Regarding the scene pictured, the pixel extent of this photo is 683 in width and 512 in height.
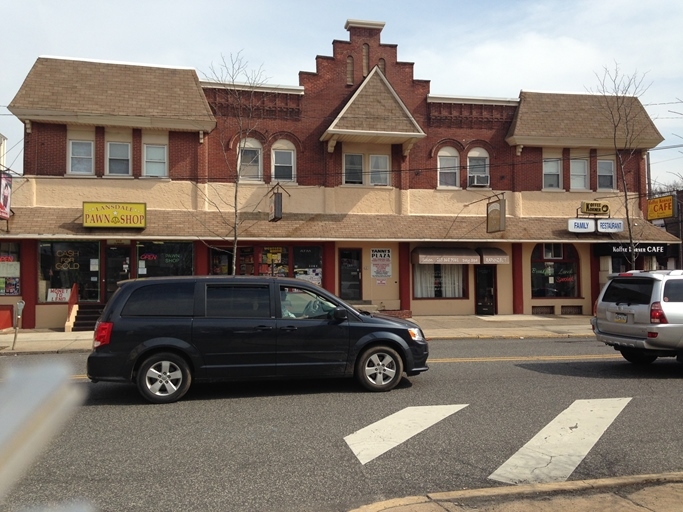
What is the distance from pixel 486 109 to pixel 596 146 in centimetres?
444

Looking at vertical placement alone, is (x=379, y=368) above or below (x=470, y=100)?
A: below

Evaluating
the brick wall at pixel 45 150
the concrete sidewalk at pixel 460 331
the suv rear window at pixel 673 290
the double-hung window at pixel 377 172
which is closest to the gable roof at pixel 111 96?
the brick wall at pixel 45 150

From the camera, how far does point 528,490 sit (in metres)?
4.43

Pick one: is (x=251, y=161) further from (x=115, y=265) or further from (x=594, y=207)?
(x=594, y=207)

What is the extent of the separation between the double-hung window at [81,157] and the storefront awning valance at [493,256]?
536 inches

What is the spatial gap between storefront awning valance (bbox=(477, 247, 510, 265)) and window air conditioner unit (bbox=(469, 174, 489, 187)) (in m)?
2.44

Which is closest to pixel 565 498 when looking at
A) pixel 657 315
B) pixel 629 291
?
pixel 657 315

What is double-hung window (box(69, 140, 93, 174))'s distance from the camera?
1883 cm

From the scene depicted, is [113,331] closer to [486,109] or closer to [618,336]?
[618,336]

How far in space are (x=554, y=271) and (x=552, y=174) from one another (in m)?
3.72

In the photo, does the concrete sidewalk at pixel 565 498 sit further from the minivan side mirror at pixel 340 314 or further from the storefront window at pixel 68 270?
the storefront window at pixel 68 270

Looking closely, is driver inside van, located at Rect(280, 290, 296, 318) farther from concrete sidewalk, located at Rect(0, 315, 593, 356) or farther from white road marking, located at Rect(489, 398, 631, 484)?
concrete sidewalk, located at Rect(0, 315, 593, 356)

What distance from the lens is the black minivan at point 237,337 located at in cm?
755

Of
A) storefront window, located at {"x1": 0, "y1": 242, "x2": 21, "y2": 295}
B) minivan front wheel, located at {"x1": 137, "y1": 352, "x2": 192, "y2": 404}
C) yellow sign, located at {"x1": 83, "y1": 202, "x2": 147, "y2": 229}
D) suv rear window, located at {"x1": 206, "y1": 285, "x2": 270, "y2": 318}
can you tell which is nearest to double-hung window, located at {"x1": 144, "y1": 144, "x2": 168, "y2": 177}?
yellow sign, located at {"x1": 83, "y1": 202, "x2": 147, "y2": 229}
